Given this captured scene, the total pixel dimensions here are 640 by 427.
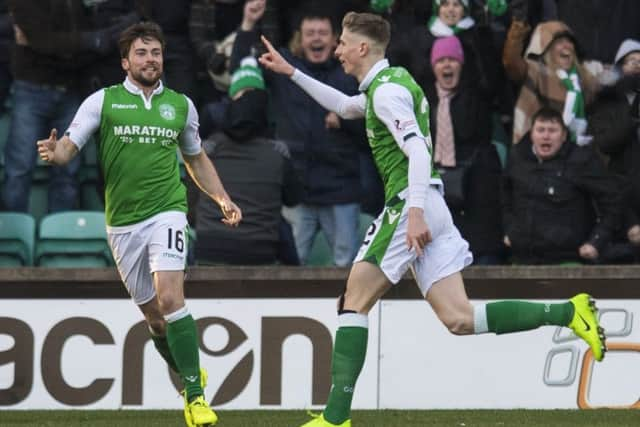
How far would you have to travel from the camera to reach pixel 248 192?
11.7m

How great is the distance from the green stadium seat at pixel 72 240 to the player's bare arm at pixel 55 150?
327cm

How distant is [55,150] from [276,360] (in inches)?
118

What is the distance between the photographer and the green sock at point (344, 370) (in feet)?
27.6

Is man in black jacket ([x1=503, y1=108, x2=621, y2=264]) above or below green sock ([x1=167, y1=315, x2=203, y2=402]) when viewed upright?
above

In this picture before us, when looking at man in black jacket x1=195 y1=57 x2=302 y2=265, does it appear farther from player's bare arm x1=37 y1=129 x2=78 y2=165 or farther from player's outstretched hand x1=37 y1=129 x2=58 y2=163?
player's outstretched hand x1=37 y1=129 x2=58 y2=163

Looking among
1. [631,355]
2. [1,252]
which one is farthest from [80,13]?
[631,355]

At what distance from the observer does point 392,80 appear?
8.43 m

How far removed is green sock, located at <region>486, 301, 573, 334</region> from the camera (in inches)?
340

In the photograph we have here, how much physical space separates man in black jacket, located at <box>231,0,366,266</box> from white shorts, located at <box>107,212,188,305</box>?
2.68m

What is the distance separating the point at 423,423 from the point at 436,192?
5.74ft

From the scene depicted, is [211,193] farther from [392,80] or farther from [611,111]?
[611,111]

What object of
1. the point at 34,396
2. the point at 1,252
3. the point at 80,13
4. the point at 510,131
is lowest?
the point at 34,396

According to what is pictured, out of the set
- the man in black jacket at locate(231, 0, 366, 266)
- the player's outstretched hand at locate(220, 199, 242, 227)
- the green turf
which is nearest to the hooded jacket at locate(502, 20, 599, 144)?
the man in black jacket at locate(231, 0, 366, 266)

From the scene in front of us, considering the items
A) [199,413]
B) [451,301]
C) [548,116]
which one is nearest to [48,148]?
[199,413]
